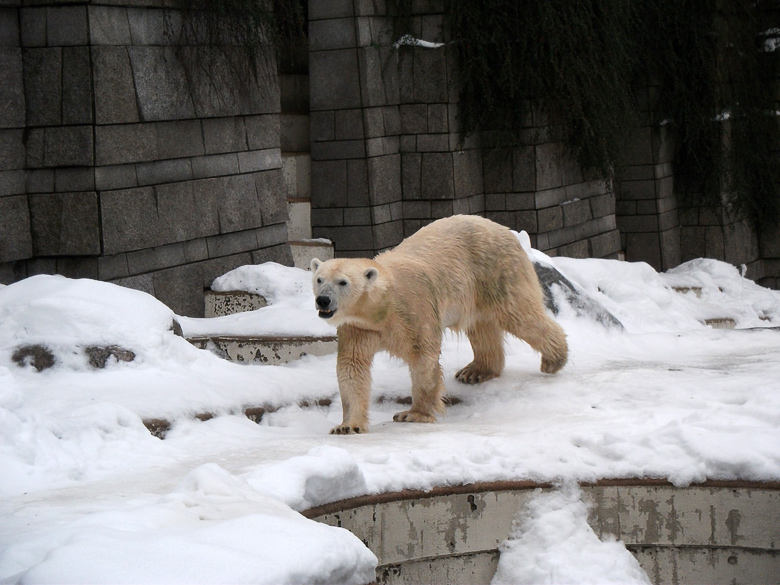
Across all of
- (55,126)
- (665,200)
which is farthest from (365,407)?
(665,200)

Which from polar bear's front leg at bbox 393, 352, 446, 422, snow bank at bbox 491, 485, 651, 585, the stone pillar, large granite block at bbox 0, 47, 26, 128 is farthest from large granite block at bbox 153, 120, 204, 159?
the stone pillar

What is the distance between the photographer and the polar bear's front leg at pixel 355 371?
4.25m

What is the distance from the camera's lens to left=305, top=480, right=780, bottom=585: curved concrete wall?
3.45 metres

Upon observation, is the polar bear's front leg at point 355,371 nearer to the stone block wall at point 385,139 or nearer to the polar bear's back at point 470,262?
the polar bear's back at point 470,262

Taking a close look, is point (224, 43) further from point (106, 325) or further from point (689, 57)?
point (689, 57)

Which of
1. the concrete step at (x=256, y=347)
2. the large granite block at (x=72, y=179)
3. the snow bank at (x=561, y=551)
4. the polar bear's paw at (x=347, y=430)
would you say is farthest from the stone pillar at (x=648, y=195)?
the snow bank at (x=561, y=551)

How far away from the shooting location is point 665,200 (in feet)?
34.7

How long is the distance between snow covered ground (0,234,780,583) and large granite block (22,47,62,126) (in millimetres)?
1439

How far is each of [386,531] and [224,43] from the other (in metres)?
4.02

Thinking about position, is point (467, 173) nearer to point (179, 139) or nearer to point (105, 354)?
point (179, 139)

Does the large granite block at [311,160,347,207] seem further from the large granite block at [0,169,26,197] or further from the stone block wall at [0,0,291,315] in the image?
the large granite block at [0,169,26,197]

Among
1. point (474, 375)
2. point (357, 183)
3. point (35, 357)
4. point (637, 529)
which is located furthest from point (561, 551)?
point (357, 183)

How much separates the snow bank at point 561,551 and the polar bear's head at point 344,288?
114 cm

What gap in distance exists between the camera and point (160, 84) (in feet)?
19.6
